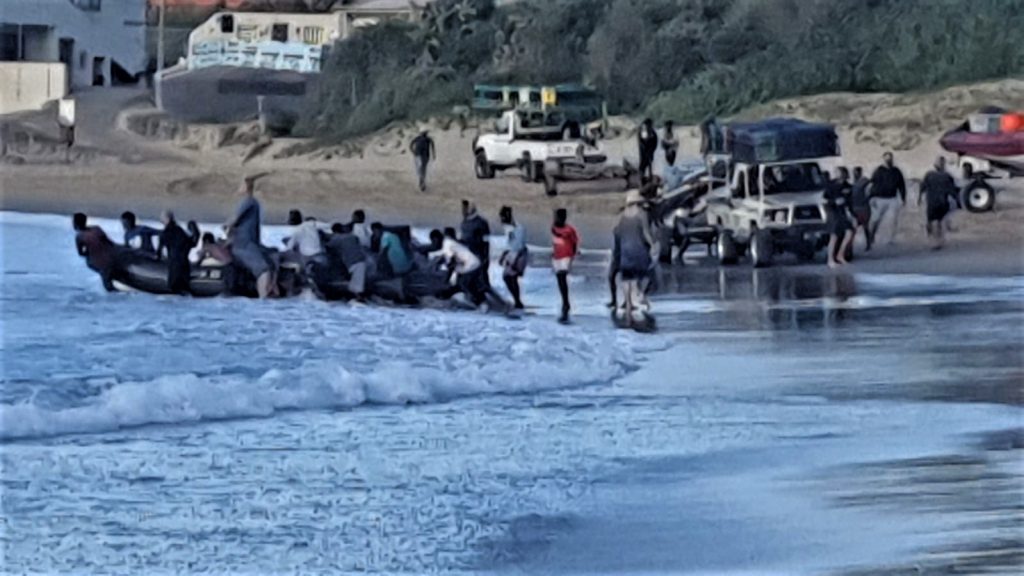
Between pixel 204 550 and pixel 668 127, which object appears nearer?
pixel 204 550

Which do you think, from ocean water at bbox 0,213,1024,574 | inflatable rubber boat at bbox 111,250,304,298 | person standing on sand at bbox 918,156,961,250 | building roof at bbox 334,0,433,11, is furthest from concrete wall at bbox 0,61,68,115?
person standing on sand at bbox 918,156,961,250

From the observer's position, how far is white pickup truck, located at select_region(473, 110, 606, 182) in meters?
6.91

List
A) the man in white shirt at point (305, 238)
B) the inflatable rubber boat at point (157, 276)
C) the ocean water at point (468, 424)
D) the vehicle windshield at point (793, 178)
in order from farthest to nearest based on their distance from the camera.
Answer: the vehicle windshield at point (793, 178) < the man in white shirt at point (305, 238) < the inflatable rubber boat at point (157, 276) < the ocean water at point (468, 424)

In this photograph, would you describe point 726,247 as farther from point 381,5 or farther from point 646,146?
point 381,5

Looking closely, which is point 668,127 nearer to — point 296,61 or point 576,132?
point 576,132

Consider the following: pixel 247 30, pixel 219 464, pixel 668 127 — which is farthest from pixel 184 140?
pixel 668 127

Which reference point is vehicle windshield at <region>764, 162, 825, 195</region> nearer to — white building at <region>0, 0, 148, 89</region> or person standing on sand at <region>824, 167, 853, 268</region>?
person standing on sand at <region>824, 167, 853, 268</region>

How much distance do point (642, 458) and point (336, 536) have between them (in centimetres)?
88

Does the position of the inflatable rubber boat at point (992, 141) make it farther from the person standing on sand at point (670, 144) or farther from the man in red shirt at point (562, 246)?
the man in red shirt at point (562, 246)

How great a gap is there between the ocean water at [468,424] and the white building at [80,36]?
0.47m

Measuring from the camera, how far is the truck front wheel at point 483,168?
6.96 meters

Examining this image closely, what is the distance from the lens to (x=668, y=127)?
275 inches

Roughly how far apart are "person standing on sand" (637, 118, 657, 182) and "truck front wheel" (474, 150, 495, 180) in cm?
44

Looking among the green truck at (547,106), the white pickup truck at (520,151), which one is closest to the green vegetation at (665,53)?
the green truck at (547,106)
